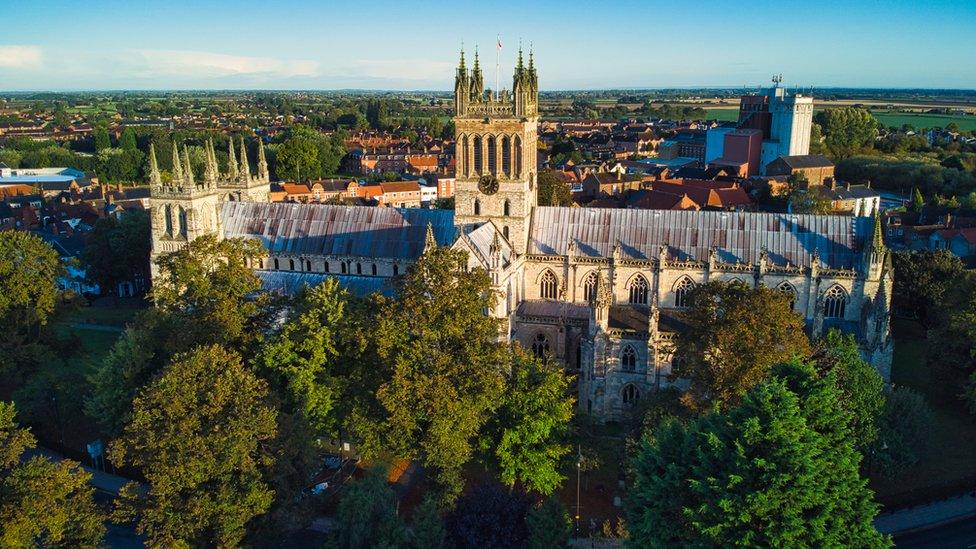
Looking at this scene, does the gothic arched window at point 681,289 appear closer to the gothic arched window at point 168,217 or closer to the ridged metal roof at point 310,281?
the ridged metal roof at point 310,281

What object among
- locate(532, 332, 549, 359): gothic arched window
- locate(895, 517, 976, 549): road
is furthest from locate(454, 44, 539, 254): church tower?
locate(895, 517, 976, 549): road

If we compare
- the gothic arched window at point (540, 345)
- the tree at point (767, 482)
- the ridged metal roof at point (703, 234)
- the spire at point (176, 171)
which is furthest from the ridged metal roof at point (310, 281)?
the tree at point (767, 482)

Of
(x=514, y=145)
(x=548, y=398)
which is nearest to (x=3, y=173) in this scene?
(x=514, y=145)

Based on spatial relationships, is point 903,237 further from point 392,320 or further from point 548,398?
point 392,320

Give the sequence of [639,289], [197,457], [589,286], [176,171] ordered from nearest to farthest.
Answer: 1. [197,457]
2. [639,289]
3. [589,286]
4. [176,171]

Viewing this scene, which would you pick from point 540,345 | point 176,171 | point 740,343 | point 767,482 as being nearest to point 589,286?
point 540,345

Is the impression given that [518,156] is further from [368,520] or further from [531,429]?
Answer: [368,520]

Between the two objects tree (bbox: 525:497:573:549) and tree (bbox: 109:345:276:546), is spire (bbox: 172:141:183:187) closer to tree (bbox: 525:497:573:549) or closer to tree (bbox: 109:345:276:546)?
tree (bbox: 109:345:276:546)
